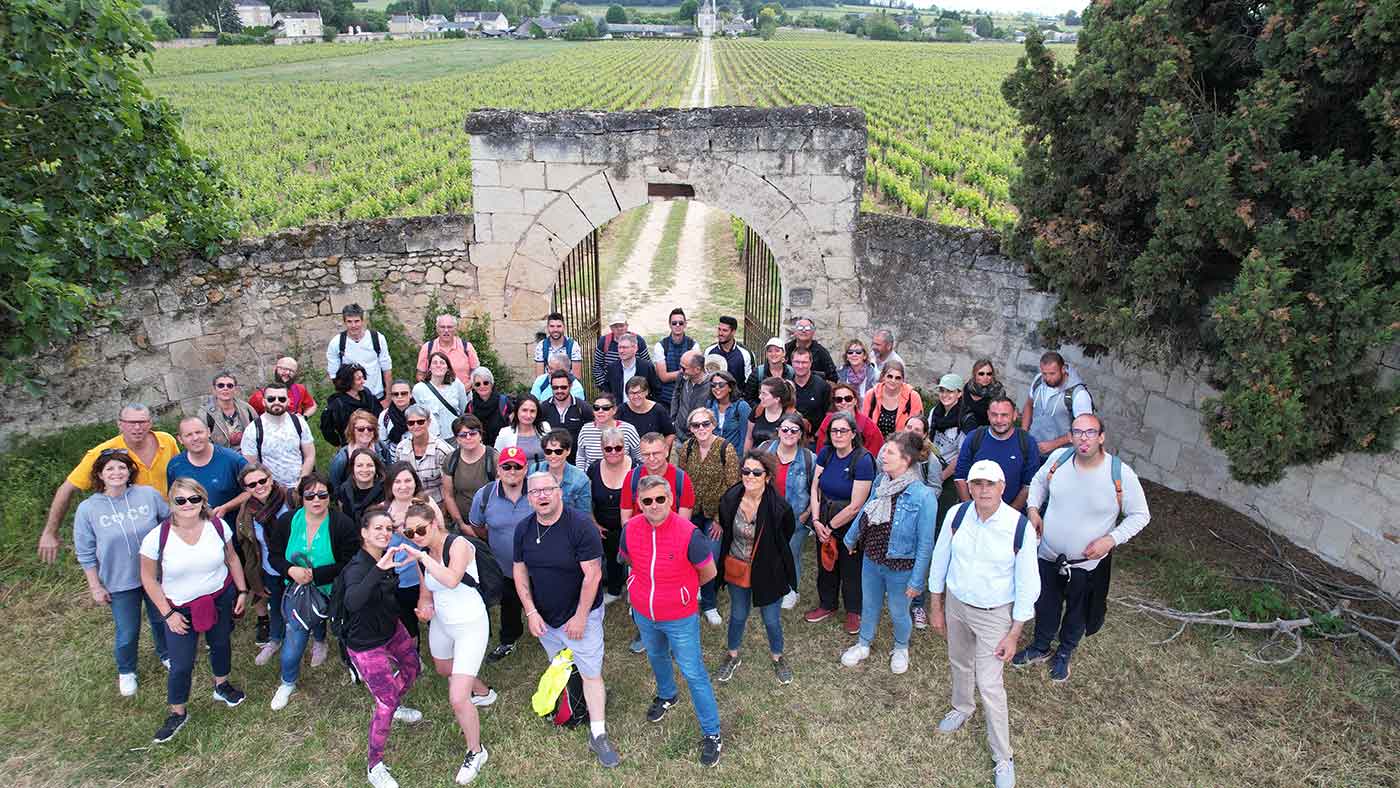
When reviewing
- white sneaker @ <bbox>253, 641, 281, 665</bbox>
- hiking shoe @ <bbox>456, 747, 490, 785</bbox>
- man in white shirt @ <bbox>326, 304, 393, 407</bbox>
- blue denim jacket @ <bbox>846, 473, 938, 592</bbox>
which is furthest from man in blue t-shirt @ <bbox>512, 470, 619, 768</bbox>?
man in white shirt @ <bbox>326, 304, 393, 407</bbox>

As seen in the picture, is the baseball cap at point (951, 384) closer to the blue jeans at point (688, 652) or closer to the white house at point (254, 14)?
the blue jeans at point (688, 652)

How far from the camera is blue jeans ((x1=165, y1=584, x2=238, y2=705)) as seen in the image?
5039 mm

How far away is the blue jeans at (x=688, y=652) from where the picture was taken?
477 cm

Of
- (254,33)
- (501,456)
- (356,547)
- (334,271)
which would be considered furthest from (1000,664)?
(254,33)

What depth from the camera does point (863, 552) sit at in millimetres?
5676

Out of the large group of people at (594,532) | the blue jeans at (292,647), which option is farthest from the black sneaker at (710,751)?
the blue jeans at (292,647)

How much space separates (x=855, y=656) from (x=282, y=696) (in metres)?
3.64

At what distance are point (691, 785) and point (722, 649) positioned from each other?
1257mm

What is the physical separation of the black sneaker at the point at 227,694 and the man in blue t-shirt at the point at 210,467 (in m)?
1.06

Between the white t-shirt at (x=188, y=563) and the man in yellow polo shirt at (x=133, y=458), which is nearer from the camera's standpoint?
the white t-shirt at (x=188, y=563)

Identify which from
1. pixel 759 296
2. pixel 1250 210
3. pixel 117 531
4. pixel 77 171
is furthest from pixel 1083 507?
pixel 77 171

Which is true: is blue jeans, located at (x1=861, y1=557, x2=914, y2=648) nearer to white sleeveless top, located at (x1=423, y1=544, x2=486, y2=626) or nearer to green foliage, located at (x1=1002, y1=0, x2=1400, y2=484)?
green foliage, located at (x1=1002, y1=0, x2=1400, y2=484)

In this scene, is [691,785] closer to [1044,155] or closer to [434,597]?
[434,597]

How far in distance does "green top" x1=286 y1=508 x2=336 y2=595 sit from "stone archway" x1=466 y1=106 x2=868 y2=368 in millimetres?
4767
